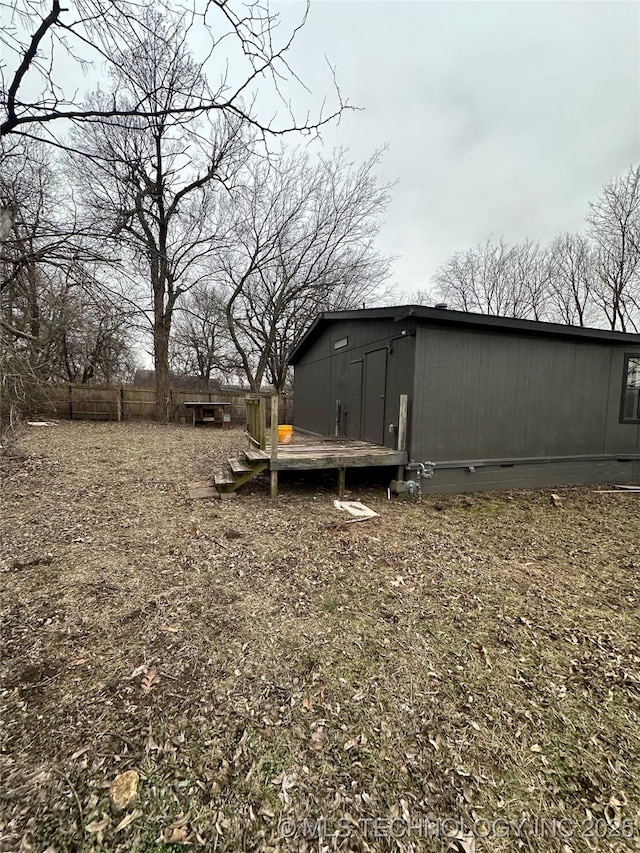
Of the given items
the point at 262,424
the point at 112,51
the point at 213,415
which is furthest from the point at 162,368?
the point at 112,51

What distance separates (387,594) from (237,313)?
1616cm

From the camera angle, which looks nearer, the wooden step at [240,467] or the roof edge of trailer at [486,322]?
the wooden step at [240,467]

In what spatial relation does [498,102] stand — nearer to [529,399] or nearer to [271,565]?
[529,399]

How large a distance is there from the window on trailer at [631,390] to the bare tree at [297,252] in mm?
11501

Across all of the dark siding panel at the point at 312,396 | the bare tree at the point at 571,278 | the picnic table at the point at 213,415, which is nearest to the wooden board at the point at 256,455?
the dark siding panel at the point at 312,396

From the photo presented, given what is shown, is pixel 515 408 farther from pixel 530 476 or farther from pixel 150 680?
pixel 150 680

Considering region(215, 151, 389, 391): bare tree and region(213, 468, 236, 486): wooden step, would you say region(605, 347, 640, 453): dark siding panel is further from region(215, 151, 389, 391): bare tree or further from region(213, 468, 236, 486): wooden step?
region(215, 151, 389, 391): bare tree

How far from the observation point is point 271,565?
10.1ft

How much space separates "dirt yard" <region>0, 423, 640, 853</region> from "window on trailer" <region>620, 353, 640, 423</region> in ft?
12.9

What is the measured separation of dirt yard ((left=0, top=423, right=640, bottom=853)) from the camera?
1.27 metres

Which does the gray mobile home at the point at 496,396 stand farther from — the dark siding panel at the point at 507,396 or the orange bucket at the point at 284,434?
the orange bucket at the point at 284,434

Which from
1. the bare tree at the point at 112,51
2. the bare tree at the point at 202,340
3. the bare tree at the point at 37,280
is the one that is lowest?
the bare tree at the point at 37,280

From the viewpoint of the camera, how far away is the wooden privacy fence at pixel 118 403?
12.4 m

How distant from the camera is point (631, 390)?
21.9 feet
